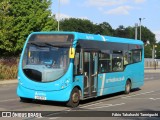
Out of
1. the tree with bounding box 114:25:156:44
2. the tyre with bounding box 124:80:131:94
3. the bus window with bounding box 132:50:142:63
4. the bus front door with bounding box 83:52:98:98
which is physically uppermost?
the tree with bounding box 114:25:156:44

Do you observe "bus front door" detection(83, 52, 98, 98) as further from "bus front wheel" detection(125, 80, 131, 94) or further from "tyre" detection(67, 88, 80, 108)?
"bus front wheel" detection(125, 80, 131, 94)

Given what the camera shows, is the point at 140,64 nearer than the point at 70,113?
No

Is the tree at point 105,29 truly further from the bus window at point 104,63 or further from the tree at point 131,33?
the bus window at point 104,63

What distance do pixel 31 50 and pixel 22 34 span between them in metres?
20.5

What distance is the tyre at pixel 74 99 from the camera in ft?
46.1

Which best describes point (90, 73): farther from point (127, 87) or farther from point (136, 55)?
point (136, 55)

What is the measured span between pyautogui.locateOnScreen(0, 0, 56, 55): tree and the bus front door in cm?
1751

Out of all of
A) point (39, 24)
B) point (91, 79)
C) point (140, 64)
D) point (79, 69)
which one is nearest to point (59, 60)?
point (79, 69)

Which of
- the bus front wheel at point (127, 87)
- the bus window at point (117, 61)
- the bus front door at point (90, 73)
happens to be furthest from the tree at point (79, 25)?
the bus front door at point (90, 73)

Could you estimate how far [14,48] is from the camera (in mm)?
34781

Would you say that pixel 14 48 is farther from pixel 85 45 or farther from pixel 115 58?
pixel 85 45

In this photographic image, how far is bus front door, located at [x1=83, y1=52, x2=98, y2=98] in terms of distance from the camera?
15.1 metres

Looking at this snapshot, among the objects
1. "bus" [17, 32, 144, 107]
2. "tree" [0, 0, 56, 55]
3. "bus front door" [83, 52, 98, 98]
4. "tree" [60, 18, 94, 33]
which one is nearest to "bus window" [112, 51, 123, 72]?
"bus" [17, 32, 144, 107]

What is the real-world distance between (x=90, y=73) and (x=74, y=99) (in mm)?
1618
